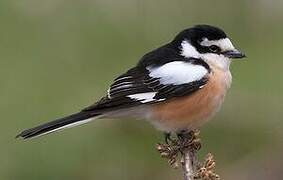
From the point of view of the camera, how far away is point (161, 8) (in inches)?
328

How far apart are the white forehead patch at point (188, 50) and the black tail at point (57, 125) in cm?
53

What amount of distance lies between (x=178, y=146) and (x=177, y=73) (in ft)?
1.46

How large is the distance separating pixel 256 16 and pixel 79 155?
219 centimetres

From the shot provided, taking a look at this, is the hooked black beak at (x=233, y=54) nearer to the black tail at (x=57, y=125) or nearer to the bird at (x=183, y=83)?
the bird at (x=183, y=83)

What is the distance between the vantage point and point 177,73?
15.3ft

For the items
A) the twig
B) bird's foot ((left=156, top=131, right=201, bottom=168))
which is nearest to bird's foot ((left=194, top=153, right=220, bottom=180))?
the twig

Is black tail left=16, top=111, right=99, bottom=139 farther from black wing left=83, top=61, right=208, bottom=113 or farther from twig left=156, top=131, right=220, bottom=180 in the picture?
twig left=156, top=131, right=220, bottom=180

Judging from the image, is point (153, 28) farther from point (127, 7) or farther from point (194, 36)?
point (194, 36)

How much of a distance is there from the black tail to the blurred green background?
1.71 m

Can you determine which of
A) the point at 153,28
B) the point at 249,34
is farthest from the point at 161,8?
the point at 249,34

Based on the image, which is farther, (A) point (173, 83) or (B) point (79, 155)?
(B) point (79, 155)

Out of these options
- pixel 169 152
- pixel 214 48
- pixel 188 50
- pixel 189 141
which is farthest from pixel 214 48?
pixel 169 152

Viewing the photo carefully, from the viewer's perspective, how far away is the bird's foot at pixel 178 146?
4.16 metres

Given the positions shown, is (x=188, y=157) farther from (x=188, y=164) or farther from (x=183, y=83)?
(x=183, y=83)
